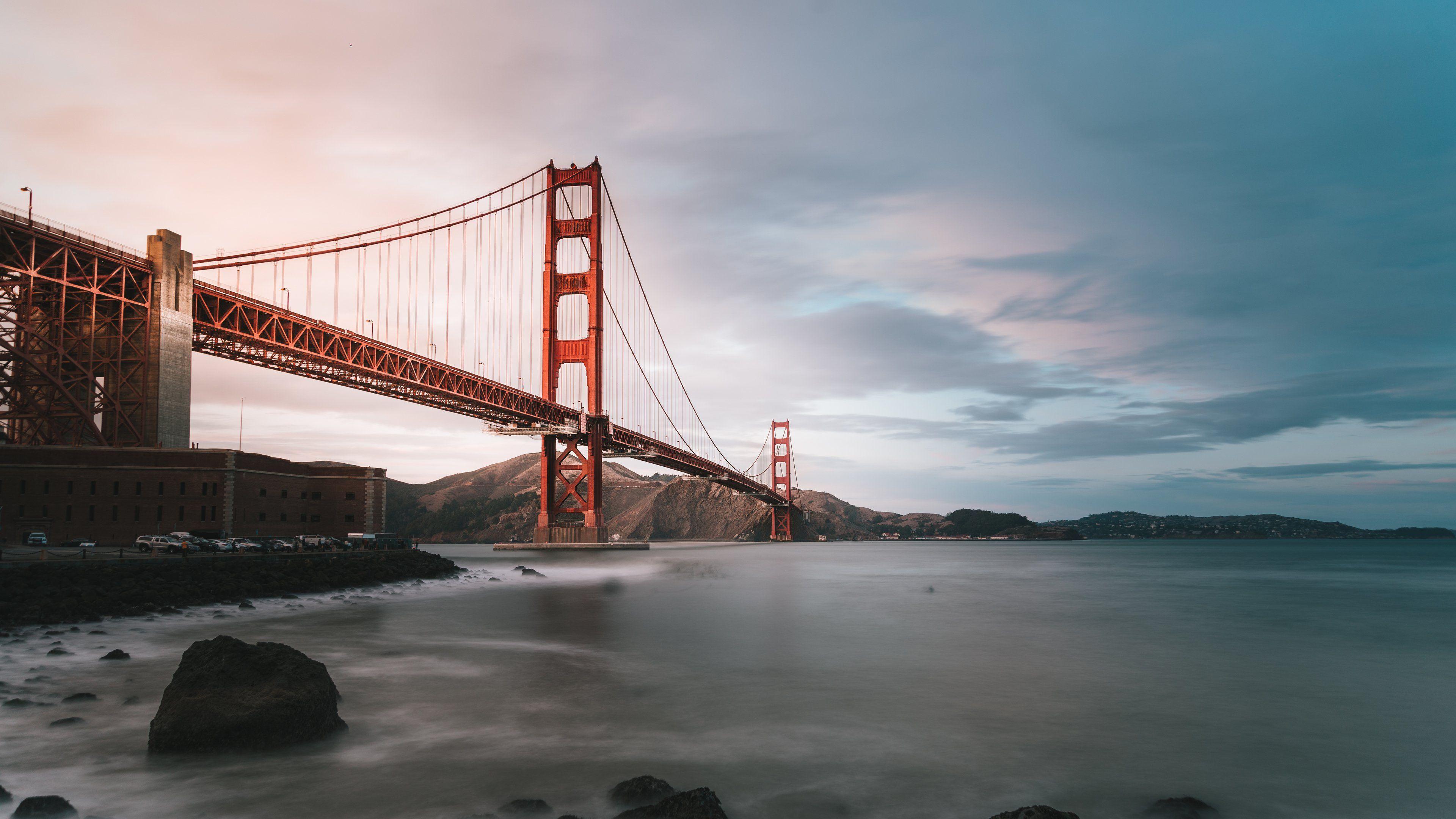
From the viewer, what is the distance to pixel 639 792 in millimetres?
7633

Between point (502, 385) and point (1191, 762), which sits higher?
point (502, 385)

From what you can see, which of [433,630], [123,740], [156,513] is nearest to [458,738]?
[123,740]

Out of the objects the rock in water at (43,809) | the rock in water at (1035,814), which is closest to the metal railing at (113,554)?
the rock in water at (43,809)

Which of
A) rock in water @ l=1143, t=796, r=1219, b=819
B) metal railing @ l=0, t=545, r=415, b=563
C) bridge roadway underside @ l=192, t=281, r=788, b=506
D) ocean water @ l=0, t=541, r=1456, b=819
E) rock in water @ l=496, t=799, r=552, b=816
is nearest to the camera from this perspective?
rock in water @ l=496, t=799, r=552, b=816

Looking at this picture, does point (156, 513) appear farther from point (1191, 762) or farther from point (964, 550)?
point (964, 550)

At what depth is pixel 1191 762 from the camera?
31.8ft

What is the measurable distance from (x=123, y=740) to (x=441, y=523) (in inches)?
6135

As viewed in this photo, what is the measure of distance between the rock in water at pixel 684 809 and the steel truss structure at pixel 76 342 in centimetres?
3322

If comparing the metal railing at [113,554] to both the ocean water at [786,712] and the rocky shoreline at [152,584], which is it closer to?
the rocky shoreline at [152,584]

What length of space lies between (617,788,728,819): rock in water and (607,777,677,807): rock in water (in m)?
0.53

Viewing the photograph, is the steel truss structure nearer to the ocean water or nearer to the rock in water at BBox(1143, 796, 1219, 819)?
the ocean water

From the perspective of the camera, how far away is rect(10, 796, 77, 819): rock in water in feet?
21.8

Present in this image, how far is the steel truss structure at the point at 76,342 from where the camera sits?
99.1ft

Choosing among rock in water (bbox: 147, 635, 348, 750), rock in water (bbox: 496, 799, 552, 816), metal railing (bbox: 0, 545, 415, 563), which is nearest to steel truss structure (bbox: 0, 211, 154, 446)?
metal railing (bbox: 0, 545, 415, 563)
